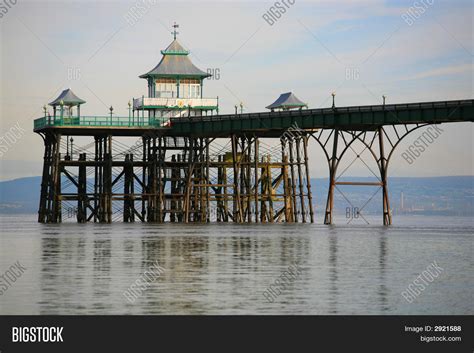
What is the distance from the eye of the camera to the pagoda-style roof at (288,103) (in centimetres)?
14475

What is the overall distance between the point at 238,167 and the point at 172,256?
6599cm

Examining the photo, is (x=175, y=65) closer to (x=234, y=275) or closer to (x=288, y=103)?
(x=288, y=103)

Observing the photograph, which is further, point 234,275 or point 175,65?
point 175,65

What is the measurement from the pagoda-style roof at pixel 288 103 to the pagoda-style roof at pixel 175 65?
10.4 meters

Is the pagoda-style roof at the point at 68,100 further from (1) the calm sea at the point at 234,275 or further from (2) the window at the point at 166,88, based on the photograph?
(1) the calm sea at the point at 234,275

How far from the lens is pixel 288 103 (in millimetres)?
144750

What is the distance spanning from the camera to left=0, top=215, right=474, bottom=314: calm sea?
155ft

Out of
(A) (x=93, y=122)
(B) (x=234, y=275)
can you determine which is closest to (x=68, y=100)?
(A) (x=93, y=122)

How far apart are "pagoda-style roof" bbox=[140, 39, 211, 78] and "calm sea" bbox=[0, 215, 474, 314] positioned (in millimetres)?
58050

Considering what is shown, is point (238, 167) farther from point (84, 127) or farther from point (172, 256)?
point (172, 256)

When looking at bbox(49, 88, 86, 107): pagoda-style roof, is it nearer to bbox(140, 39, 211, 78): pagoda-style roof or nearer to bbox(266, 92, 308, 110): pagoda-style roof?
bbox(140, 39, 211, 78): pagoda-style roof

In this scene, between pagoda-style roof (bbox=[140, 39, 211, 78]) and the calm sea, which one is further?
pagoda-style roof (bbox=[140, 39, 211, 78])

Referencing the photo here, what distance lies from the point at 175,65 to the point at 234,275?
95.7m
